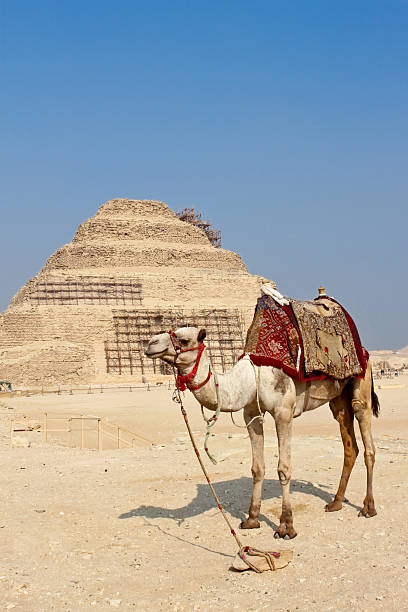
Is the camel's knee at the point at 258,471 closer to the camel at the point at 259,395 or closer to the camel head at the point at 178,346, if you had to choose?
the camel at the point at 259,395

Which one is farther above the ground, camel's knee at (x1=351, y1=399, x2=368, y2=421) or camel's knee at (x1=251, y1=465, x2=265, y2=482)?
camel's knee at (x1=351, y1=399, x2=368, y2=421)

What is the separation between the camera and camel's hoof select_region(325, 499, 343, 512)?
7137 mm

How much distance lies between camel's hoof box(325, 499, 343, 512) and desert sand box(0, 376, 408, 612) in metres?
0.08

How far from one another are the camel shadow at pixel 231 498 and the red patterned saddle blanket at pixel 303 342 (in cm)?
159

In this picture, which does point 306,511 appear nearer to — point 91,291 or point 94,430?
point 94,430

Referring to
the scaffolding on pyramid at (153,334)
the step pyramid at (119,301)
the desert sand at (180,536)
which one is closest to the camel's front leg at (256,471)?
the desert sand at (180,536)

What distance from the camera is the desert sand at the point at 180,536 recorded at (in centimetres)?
483

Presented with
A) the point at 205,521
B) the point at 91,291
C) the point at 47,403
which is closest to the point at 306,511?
the point at 205,521

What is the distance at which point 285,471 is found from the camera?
6289mm

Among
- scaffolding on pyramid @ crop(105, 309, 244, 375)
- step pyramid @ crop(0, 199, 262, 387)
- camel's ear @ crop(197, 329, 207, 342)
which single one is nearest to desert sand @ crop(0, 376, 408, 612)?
camel's ear @ crop(197, 329, 207, 342)

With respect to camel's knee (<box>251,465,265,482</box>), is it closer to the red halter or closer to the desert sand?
the desert sand

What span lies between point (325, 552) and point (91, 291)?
156 ft

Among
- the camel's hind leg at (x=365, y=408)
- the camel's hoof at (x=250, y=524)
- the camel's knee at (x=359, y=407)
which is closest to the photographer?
the camel's hoof at (x=250, y=524)

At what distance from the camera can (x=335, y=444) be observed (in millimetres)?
12992
